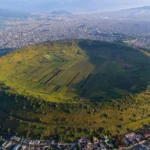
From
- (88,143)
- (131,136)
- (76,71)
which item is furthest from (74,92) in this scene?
(131,136)

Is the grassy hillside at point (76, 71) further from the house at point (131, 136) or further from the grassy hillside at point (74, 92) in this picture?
the house at point (131, 136)

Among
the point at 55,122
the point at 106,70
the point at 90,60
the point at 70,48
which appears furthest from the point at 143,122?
the point at 70,48

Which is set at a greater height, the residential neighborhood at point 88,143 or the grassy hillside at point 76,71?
the grassy hillside at point 76,71

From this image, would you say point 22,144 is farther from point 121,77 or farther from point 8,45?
point 8,45

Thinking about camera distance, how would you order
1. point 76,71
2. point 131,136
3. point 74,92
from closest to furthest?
point 131,136 → point 74,92 → point 76,71

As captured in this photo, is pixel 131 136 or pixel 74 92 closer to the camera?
pixel 131 136

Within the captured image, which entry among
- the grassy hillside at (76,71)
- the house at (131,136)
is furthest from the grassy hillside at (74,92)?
the house at (131,136)

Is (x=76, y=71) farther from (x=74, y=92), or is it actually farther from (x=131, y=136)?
(x=131, y=136)

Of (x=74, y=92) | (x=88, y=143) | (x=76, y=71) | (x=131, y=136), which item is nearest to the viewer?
(x=88, y=143)

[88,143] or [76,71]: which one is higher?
[76,71]
